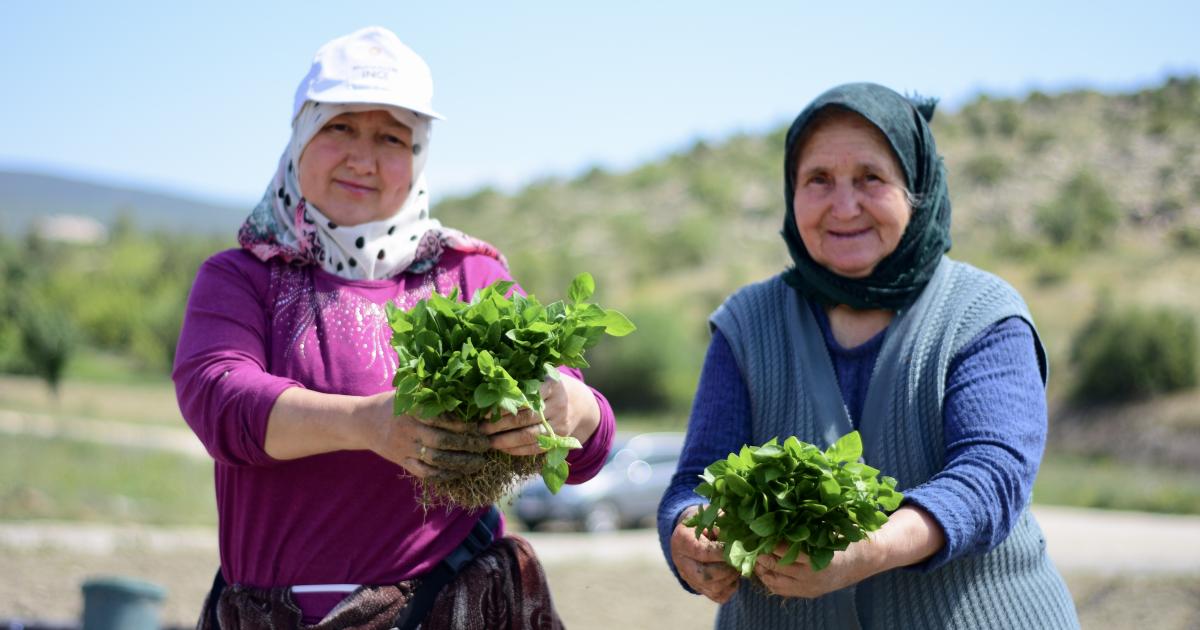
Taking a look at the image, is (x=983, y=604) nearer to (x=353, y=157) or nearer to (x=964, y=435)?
(x=964, y=435)

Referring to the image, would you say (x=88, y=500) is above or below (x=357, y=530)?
below

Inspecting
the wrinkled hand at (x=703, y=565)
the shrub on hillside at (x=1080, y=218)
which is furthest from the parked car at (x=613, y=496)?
the shrub on hillside at (x=1080, y=218)

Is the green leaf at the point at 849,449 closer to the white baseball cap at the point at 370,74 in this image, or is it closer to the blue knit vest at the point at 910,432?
the blue knit vest at the point at 910,432

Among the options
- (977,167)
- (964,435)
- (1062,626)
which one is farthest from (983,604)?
(977,167)

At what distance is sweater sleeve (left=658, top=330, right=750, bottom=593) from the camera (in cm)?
290

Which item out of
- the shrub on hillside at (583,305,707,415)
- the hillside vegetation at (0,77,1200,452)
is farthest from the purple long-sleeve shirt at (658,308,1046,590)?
the shrub on hillside at (583,305,707,415)

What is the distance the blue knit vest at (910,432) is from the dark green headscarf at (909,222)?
6cm

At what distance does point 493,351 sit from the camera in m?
2.45

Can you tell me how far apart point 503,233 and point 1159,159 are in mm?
35103

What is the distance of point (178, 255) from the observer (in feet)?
215

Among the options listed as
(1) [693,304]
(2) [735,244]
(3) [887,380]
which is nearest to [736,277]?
(1) [693,304]

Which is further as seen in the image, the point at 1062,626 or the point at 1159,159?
the point at 1159,159

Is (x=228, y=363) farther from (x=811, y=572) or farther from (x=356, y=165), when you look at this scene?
(x=811, y=572)

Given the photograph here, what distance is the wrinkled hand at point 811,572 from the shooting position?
2.40 metres
